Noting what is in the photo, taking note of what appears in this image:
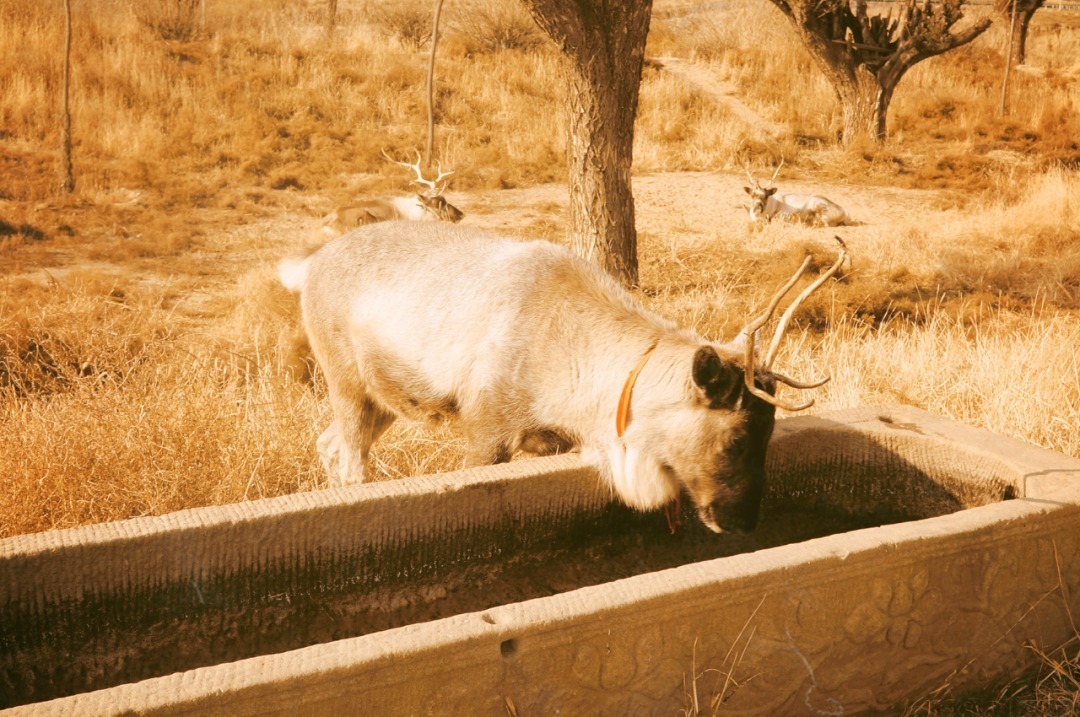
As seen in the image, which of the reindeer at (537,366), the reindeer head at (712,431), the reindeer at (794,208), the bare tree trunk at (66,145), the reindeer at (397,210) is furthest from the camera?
the reindeer at (794,208)

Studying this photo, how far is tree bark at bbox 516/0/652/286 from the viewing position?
727cm

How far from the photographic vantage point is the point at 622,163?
309 inches

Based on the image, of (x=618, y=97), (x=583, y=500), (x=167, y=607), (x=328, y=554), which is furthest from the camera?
(x=618, y=97)

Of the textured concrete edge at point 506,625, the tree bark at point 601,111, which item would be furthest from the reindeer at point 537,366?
the tree bark at point 601,111

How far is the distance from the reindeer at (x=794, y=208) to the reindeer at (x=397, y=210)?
3970mm

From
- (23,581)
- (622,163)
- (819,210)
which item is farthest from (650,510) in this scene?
(819,210)

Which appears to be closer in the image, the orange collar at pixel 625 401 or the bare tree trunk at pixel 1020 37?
the orange collar at pixel 625 401

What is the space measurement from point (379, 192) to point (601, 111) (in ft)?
24.2

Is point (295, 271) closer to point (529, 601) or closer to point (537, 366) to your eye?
point (537, 366)

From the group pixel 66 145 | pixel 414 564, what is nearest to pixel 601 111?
pixel 414 564

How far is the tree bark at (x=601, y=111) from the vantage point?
23.9ft

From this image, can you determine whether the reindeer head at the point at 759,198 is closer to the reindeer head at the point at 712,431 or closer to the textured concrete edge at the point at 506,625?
the reindeer head at the point at 712,431

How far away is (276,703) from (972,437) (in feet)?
9.87

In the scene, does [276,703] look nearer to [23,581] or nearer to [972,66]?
[23,581]
